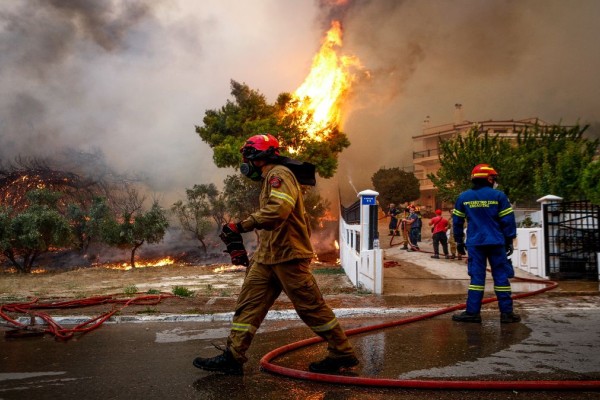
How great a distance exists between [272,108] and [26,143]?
83.0ft

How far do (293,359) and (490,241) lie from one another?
2806mm

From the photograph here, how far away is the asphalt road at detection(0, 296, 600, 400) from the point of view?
10.5 ft

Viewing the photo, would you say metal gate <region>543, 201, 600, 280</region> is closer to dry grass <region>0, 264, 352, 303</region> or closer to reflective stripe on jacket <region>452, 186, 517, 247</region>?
dry grass <region>0, 264, 352, 303</region>

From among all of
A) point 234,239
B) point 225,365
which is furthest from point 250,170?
point 225,365

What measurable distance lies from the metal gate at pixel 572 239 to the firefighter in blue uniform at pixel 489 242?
5351 millimetres

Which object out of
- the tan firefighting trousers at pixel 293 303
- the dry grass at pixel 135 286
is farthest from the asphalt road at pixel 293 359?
the dry grass at pixel 135 286

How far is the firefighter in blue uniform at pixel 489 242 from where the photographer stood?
5.53 m

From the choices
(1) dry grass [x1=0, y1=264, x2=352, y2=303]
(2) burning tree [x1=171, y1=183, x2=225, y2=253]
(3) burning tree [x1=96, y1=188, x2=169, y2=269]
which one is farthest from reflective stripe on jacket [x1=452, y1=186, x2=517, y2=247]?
(2) burning tree [x1=171, y1=183, x2=225, y2=253]

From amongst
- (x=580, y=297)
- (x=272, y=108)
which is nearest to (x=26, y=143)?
(x=272, y=108)

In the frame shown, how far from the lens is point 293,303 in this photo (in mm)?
3592

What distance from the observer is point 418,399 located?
300cm

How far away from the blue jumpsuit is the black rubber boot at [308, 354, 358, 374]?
8.60ft

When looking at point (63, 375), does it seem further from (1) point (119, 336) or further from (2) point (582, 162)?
(2) point (582, 162)

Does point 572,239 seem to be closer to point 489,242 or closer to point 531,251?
point 531,251
